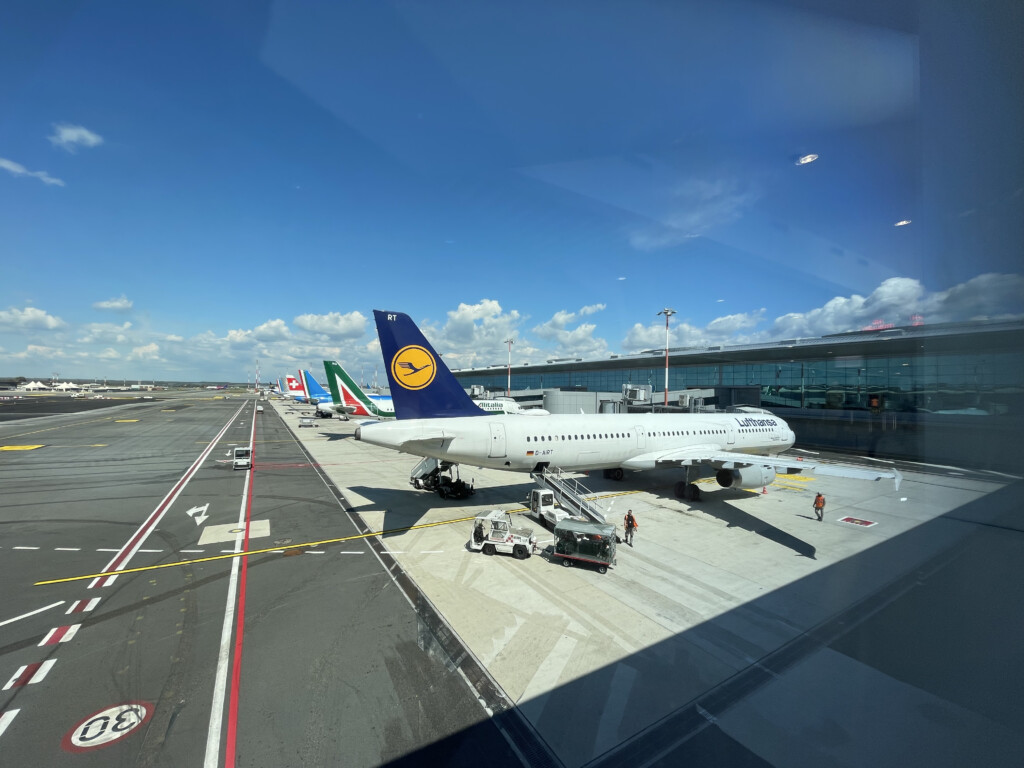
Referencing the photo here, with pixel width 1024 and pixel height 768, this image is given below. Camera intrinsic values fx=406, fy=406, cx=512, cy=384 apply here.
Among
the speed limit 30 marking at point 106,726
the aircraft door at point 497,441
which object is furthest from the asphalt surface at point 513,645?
the aircraft door at point 497,441

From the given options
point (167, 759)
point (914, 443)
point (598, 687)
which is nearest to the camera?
point (167, 759)

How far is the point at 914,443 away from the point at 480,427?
46.0 meters

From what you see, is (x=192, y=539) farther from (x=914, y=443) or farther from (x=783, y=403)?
(x=783, y=403)

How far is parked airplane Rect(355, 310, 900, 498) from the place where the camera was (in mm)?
16578

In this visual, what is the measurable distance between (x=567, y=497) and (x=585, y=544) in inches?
180

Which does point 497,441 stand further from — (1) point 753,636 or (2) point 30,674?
(2) point 30,674

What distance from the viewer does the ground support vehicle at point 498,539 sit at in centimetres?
1342

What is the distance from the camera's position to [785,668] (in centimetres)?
813

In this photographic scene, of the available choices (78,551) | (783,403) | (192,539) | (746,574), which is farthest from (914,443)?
(78,551)

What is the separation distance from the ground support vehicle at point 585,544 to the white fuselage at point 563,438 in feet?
18.1

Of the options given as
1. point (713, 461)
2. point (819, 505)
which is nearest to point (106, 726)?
point (713, 461)

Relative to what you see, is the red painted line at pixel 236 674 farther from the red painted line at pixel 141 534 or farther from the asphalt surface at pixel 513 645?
the red painted line at pixel 141 534

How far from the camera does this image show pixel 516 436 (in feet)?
59.3

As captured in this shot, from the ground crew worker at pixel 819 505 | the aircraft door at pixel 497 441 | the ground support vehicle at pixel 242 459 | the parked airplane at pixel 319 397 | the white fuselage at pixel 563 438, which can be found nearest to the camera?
the white fuselage at pixel 563 438
